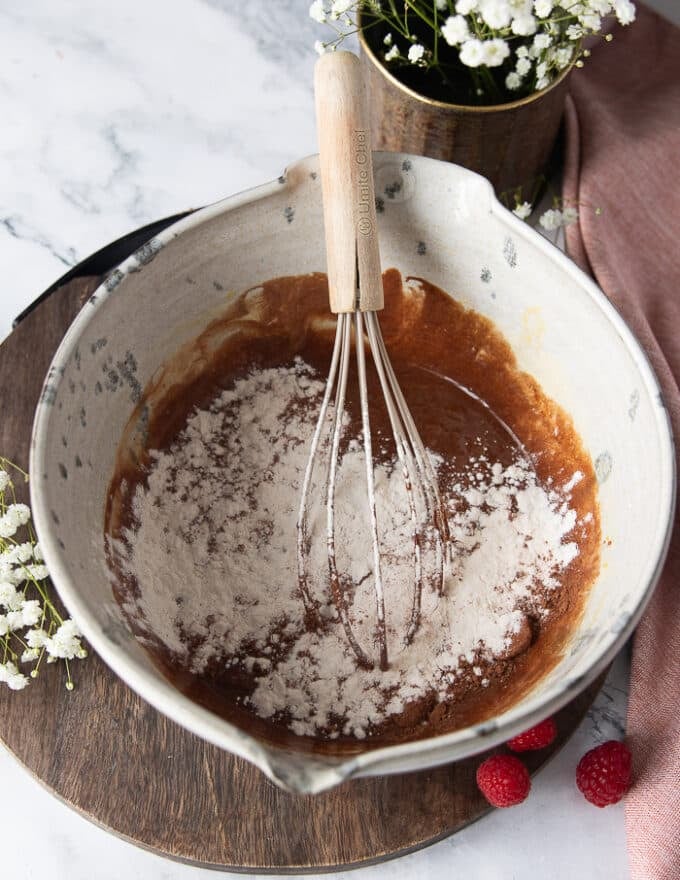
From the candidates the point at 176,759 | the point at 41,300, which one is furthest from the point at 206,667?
the point at 41,300

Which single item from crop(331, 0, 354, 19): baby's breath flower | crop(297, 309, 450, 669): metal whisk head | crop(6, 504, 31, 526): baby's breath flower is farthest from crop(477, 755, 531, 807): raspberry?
crop(331, 0, 354, 19): baby's breath flower

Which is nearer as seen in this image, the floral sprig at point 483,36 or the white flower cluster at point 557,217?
the floral sprig at point 483,36

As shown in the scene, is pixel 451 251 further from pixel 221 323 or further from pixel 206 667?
Result: pixel 206 667

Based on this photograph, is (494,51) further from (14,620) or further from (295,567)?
(14,620)

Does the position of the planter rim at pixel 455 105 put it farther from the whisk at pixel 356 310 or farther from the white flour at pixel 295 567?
the white flour at pixel 295 567

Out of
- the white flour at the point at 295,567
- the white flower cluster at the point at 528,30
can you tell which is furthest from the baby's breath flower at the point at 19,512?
the white flower cluster at the point at 528,30

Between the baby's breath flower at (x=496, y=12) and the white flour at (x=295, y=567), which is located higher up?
the baby's breath flower at (x=496, y=12)
